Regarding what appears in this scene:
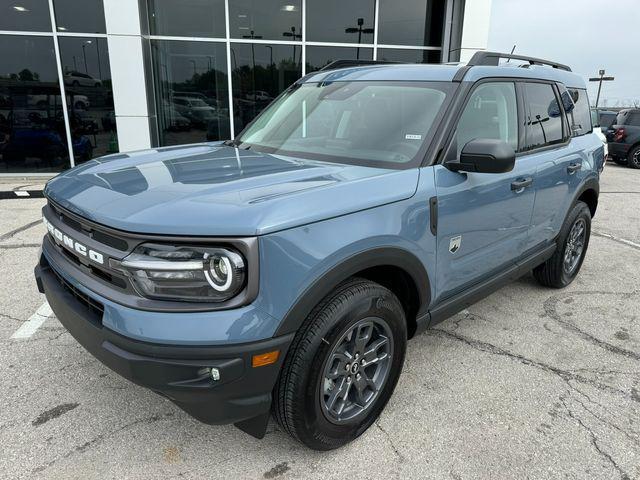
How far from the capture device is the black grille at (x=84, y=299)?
2.06 metres

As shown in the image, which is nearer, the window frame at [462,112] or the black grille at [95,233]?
the black grille at [95,233]

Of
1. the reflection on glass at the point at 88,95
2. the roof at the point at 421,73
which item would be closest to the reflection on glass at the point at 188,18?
the reflection on glass at the point at 88,95

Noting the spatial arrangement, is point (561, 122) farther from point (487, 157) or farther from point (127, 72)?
point (127, 72)

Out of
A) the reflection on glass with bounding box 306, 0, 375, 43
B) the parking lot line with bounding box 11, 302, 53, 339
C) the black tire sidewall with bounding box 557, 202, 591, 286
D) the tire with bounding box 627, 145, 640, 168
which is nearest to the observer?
the parking lot line with bounding box 11, 302, 53, 339

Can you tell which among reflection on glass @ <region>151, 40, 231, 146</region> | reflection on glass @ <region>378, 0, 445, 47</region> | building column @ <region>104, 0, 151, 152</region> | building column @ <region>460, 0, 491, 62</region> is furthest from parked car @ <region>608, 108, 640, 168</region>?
building column @ <region>104, 0, 151, 152</region>

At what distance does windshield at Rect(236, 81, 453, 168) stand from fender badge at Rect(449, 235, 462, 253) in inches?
20.4

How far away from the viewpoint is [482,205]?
9.50ft

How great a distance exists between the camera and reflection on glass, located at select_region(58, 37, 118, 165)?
9.88 metres

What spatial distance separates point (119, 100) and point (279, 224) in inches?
359

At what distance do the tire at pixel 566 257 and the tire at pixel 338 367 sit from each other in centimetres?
235

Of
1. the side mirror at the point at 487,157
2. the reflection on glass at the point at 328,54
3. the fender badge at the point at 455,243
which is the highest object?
the reflection on glass at the point at 328,54

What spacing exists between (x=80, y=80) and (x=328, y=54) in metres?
5.33

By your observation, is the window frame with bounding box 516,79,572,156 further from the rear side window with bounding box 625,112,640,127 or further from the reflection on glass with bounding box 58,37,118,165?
the rear side window with bounding box 625,112,640,127

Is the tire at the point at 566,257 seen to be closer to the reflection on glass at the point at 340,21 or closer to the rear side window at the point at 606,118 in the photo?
the reflection on glass at the point at 340,21
